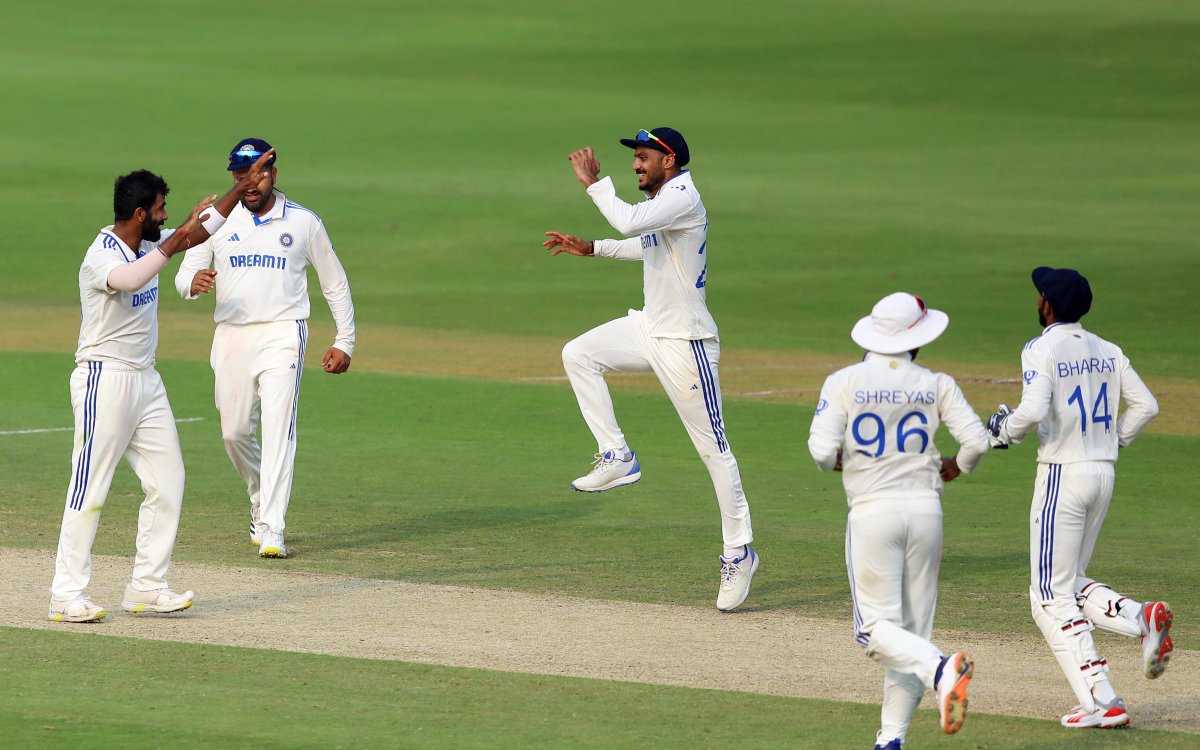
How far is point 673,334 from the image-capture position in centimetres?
1084

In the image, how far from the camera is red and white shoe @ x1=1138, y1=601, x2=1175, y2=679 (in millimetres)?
8047

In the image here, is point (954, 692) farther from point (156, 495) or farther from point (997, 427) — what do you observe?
point (156, 495)

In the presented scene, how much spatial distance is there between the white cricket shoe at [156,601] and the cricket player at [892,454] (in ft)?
12.4

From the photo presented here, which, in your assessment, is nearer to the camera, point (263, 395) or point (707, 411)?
point (707, 411)

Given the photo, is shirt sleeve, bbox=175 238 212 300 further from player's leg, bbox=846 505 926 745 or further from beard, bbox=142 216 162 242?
player's leg, bbox=846 505 926 745

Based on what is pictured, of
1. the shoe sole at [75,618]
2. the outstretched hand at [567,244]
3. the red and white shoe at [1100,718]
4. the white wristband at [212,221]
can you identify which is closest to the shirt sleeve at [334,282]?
the outstretched hand at [567,244]

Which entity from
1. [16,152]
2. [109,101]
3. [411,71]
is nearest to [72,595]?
[16,152]

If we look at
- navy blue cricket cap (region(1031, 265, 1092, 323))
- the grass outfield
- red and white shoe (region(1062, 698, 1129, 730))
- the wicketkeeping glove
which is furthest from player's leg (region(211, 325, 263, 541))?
red and white shoe (region(1062, 698, 1129, 730))

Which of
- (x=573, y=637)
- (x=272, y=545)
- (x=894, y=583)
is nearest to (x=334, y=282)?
(x=272, y=545)

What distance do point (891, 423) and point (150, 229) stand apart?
416 centimetres

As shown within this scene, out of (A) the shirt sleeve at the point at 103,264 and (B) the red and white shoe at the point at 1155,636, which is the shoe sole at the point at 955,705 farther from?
(A) the shirt sleeve at the point at 103,264

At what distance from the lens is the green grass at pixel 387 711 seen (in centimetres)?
758

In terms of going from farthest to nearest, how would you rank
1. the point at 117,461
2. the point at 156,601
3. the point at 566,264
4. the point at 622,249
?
the point at 566,264 → the point at 622,249 → the point at 156,601 → the point at 117,461

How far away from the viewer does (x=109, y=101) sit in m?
48.3
